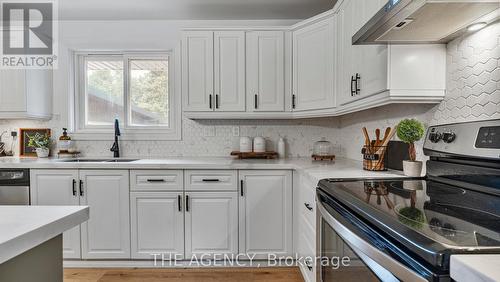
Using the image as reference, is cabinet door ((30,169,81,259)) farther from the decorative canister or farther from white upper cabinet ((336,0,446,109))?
white upper cabinet ((336,0,446,109))

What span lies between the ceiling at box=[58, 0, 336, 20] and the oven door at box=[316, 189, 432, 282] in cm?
208

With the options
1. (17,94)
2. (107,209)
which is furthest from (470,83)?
(17,94)

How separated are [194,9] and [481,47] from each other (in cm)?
234

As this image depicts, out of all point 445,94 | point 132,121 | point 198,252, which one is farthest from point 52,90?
point 445,94

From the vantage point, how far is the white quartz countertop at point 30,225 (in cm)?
68

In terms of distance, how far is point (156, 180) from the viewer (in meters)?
2.39

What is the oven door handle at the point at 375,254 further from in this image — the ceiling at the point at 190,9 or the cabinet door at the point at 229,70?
the ceiling at the point at 190,9

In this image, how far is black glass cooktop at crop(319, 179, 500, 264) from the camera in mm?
579

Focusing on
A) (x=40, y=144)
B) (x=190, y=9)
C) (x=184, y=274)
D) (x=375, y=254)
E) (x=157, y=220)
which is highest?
(x=190, y=9)

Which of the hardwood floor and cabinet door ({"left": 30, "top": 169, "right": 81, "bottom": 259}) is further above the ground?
cabinet door ({"left": 30, "top": 169, "right": 81, "bottom": 259})

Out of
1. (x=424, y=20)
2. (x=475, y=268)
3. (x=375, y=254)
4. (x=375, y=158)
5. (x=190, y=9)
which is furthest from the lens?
(x=190, y=9)

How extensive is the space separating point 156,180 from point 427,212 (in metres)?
2.03

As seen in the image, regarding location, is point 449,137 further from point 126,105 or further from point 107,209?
point 126,105

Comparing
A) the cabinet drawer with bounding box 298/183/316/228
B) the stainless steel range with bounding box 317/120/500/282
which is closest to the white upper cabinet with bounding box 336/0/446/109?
the stainless steel range with bounding box 317/120/500/282
